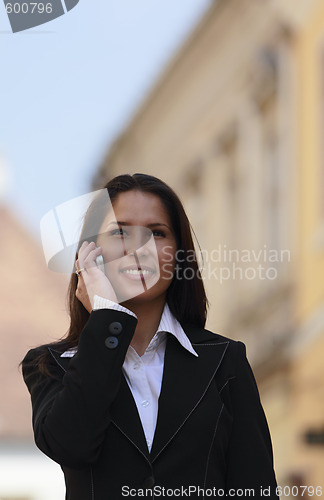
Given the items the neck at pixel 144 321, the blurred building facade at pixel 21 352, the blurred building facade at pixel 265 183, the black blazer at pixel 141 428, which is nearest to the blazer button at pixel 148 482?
the black blazer at pixel 141 428

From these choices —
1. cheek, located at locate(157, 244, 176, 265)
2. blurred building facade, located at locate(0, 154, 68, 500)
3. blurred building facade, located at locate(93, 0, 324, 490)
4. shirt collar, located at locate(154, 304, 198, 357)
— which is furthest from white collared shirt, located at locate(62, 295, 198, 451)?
blurred building facade, located at locate(93, 0, 324, 490)

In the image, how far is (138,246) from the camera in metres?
2.05

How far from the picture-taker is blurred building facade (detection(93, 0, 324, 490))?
8023 mm

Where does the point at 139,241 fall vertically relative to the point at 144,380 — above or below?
above

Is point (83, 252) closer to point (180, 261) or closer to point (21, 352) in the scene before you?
point (180, 261)

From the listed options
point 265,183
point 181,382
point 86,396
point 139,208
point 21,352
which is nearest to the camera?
point 86,396

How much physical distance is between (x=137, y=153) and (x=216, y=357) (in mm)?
11920

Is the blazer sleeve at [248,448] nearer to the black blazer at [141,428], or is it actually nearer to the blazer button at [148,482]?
the black blazer at [141,428]

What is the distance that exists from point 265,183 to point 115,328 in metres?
7.73

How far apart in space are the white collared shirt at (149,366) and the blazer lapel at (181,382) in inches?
0.7

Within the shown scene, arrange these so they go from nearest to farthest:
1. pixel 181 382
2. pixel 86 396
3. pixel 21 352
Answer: pixel 86 396, pixel 181 382, pixel 21 352

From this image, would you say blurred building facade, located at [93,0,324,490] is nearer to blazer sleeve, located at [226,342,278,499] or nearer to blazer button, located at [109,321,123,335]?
blazer sleeve, located at [226,342,278,499]

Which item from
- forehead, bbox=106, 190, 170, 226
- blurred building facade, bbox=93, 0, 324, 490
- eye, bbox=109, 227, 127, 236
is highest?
forehead, bbox=106, 190, 170, 226

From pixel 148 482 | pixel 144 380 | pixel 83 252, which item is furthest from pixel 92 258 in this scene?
pixel 148 482
